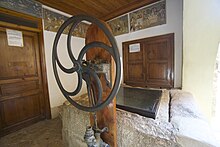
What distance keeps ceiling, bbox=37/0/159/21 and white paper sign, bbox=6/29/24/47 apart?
30.4 inches

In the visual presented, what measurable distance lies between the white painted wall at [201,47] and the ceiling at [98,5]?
1.07 meters

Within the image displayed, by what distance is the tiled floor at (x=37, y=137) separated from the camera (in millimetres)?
1628

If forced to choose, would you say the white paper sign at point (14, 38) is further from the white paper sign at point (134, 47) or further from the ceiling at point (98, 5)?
the white paper sign at point (134, 47)

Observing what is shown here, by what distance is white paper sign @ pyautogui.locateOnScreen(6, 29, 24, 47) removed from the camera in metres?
1.87

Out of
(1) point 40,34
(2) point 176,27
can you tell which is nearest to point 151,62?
(2) point 176,27

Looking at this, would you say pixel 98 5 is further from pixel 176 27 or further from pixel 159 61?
pixel 159 61

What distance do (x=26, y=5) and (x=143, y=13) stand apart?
230 centimetres

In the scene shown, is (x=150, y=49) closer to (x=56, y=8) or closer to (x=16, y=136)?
(x=56, y=8)

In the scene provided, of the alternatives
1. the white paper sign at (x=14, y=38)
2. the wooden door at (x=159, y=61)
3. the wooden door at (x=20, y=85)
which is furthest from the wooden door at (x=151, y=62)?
the white paper sign at (x=14, y=38)

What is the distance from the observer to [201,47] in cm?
151

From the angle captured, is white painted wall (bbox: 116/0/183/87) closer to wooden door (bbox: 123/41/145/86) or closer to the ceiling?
the ceiling

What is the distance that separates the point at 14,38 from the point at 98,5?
5.54 ft

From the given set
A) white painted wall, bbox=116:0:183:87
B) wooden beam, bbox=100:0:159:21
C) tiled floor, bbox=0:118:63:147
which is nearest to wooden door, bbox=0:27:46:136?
tiled floor, bbox=0:118:63:147

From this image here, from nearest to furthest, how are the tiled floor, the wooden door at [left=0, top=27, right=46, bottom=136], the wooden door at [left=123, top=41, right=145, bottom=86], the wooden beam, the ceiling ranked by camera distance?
the tiled floor → the wooden door at [left=0, top=27, right=46, bottom=136] → the ceiling → the wooden beam → the wooden door at [left=123, top=41, right=145, bottom=86]
